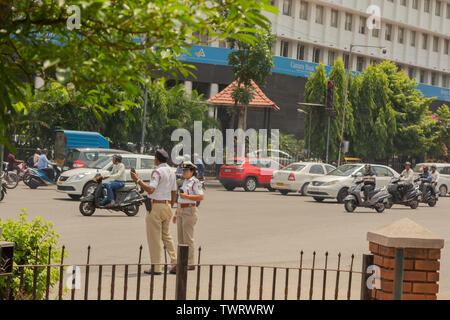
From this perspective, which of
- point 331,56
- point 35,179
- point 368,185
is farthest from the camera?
point 331,56

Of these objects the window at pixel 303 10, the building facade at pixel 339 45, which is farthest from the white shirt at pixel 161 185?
the window at pixel 303 10

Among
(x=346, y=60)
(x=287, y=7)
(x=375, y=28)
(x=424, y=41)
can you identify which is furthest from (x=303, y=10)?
(x=424, y=41)

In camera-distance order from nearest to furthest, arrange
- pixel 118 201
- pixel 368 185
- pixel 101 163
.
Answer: pixel 118 201 < pixel 368 185 < pixel 101 163

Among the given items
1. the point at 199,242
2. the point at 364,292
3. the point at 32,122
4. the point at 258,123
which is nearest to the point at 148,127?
the point at 32,122

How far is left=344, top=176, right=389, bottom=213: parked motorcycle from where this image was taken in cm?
2144

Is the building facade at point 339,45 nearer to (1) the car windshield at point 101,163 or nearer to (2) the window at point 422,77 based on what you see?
(2) the window at point 422,77

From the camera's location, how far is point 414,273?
5.52m

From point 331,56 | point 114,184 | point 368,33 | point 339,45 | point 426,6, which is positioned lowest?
point 114,184

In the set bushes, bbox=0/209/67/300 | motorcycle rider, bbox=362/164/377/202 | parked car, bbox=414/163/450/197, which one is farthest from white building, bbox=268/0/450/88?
bushes, bbox=0/209/67/300

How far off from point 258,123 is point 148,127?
15364mm

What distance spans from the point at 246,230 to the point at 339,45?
45629mm

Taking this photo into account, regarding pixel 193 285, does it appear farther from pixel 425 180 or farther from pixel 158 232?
pixel 425 180

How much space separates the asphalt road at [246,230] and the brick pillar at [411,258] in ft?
9.30

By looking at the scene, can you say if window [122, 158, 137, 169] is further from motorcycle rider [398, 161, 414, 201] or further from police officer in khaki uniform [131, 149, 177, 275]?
police officer in khaki uniform [131, 149, 177, 275]
